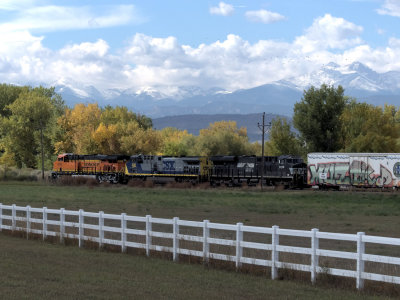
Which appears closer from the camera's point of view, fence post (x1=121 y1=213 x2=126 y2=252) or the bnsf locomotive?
fence post (x1=121 y1=213 x2=126 y2=252)

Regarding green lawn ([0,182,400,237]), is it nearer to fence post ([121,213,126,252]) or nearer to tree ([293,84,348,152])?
fence post ([121,213,126,252])

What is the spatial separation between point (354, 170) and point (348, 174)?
81 centimetres

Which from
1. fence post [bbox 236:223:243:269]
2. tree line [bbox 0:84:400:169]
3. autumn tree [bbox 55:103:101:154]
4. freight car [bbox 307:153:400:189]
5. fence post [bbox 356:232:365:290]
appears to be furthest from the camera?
autumn tree [bbox 55:103:101:154]

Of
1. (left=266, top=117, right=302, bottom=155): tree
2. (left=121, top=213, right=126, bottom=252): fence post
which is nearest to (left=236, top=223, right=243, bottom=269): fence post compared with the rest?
(left=121, top=213, right=126, bottom=252): fence post

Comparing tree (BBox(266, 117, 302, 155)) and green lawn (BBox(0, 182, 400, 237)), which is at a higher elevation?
tree (BBox(266, 117, 302, 155))

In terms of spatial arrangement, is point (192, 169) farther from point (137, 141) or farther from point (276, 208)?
point (137, 141)

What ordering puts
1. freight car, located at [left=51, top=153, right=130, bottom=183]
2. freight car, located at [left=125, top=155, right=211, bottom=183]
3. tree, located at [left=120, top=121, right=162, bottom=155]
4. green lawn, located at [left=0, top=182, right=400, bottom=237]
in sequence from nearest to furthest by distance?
1. green lawn, located at [left=0, top=182, right=400, bottom=237]
2. freight car, located at [left=125, top=155, right=211, bottom=183]
3. freight car, located at [left=51, top=153, right=130, bottom=183]
4. tree, located at [left=120, top=121, right=162, bottom=155]

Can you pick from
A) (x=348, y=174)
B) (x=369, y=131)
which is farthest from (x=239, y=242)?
(x=369, y=131)

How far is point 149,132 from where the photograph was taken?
4771 inches

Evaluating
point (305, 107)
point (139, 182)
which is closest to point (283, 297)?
point (139, 182)

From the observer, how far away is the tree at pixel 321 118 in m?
95.2

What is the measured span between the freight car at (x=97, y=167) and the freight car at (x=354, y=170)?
26.1m

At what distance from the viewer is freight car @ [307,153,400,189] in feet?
198

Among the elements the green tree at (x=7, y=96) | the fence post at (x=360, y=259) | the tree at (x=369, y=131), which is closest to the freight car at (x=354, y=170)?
the tree at (x=369, y=131)
